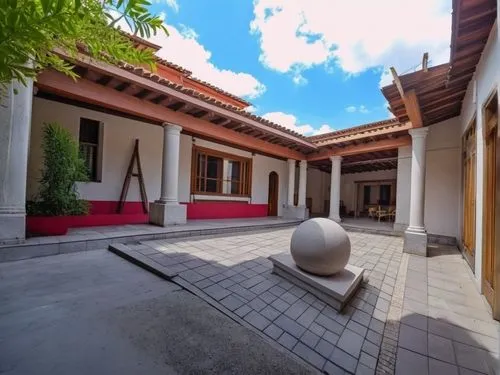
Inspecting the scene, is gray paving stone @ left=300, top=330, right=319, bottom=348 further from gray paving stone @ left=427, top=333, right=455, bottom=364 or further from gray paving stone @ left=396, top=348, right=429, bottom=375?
gray paving stone @ left=427, top=333, right=455, bottom=364

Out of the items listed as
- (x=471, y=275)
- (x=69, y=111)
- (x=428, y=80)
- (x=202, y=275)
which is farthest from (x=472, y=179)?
(x=69, y=111)

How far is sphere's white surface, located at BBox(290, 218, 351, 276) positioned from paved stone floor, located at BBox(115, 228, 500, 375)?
1.19ft

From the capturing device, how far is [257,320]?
240cm

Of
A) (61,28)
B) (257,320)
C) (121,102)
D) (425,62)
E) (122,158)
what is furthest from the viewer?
(122,158)

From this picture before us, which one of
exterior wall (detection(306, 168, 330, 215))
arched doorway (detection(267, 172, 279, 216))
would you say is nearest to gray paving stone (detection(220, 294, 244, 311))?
arched doorway (detection(267, 172, 279, 216))

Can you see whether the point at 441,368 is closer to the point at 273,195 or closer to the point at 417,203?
the point at 417,203

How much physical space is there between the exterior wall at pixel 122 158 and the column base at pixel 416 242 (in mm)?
5468

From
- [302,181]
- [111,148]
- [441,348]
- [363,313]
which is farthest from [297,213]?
[441,348]

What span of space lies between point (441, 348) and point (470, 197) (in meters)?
3.96

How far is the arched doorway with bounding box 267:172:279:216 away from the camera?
10898 millimetres

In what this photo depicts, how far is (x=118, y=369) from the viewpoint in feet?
5.26

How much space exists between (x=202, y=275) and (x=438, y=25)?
468cm

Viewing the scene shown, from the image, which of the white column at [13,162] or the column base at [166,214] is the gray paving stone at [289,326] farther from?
the column base at [166,214]

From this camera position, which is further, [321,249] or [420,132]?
[420,132]
